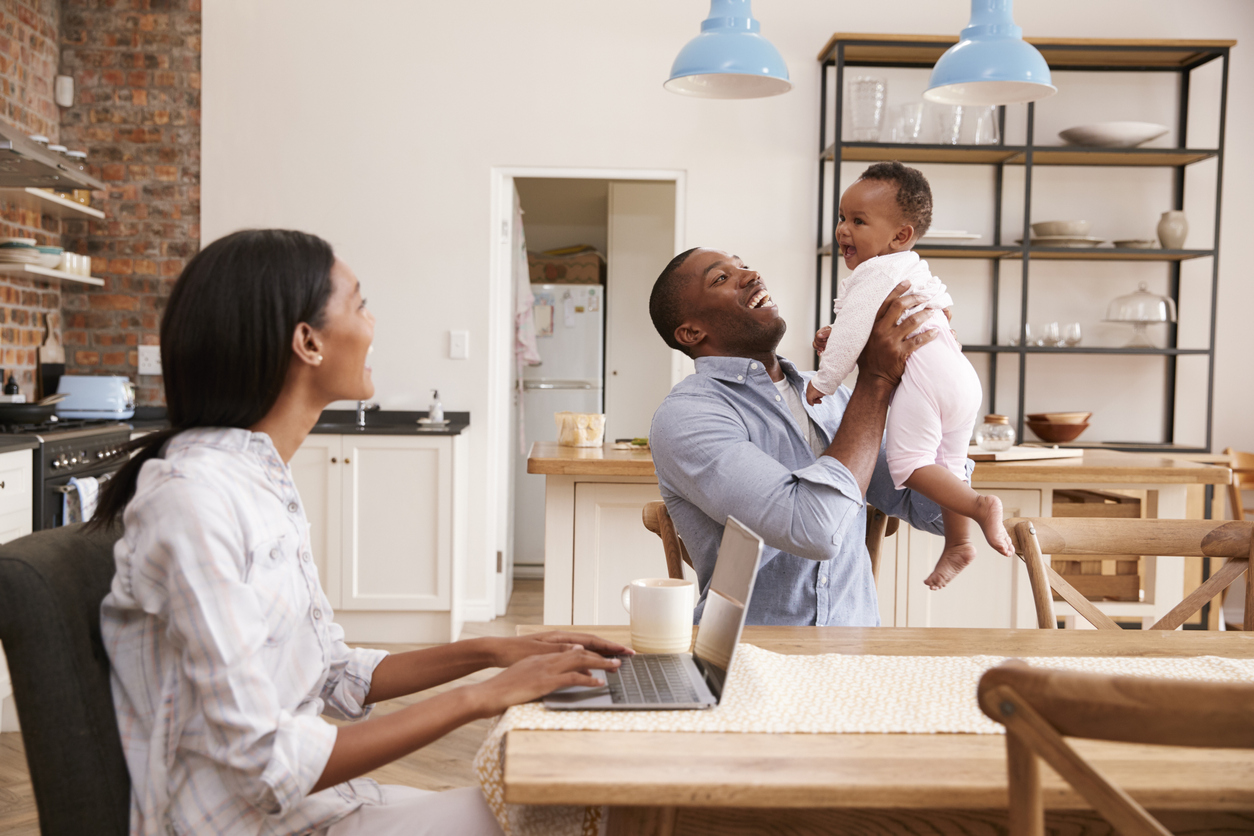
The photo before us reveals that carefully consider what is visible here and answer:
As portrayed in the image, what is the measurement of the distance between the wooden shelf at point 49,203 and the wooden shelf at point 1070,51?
10.6 ft

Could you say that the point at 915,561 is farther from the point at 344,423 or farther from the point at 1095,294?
the point at 344,423

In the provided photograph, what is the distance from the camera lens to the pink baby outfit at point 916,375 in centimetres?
167

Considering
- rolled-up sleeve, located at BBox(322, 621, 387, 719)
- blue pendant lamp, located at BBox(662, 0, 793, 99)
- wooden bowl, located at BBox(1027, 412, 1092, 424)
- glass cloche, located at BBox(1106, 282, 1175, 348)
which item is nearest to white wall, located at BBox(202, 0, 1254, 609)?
glass cloche, located at BBox(1106, 282, 1175, 348)

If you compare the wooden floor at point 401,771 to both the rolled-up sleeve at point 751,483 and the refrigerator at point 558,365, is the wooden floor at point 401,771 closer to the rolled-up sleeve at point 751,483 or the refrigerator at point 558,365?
the rolled-up sleeve at point 751,483

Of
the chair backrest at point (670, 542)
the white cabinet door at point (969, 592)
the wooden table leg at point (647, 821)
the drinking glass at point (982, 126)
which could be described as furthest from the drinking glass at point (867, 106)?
the wooden table leg at point (647, 821)

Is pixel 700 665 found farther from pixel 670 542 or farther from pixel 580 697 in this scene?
pixel 670 542

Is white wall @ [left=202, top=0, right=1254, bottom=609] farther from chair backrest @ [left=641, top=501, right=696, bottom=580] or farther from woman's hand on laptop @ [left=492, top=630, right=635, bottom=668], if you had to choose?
woman's hand on laptop @ [left=492, top=630, right=635, bottom=668]

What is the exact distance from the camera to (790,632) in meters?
1.25

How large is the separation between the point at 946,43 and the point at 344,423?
10.1 ft

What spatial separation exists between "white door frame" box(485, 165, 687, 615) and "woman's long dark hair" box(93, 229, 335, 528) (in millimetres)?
3303

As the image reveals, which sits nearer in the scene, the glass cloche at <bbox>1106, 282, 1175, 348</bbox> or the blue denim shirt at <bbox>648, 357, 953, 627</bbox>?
the blue denim shirt at <bbox>648, 357, 953, 627</bbox>

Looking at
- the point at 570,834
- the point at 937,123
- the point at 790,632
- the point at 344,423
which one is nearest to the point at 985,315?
the point at 937,123

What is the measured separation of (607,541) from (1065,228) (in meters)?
2.64

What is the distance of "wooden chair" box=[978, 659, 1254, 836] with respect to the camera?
604 millimetres
